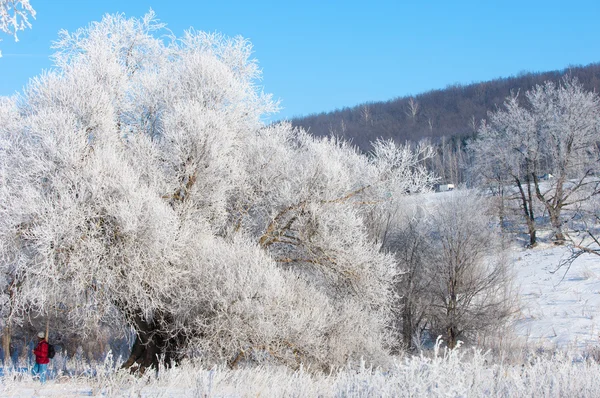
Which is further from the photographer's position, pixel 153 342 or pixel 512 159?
pixel 512 159

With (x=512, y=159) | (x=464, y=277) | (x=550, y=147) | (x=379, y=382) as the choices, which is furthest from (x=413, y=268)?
(x=379, y=382)

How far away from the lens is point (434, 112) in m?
120

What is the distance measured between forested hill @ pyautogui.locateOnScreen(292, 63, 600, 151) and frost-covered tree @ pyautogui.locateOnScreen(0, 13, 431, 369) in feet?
266

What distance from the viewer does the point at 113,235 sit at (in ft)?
34.7

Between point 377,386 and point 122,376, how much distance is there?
3898 millimetres

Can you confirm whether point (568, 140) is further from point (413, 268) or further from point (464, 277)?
point (413, 268)

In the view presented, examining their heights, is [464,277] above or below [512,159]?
below

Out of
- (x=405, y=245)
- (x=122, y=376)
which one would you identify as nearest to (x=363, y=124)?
(x=405, y=245)

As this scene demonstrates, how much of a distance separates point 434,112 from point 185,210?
373 feet

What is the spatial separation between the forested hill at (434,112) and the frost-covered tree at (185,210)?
81063 millimetres

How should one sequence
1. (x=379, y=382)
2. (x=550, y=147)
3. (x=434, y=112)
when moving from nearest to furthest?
1. (x=379, y=382)
2. (x=550, y=147)
3. (x=434, y=112)

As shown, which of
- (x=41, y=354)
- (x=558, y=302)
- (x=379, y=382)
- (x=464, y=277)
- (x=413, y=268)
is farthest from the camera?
(x=558, y=302)

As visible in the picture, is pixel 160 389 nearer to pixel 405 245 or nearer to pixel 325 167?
pixel 325 167

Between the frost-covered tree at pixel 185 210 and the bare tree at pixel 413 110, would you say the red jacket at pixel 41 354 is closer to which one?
the frost-covered tree at pixel 185 210
